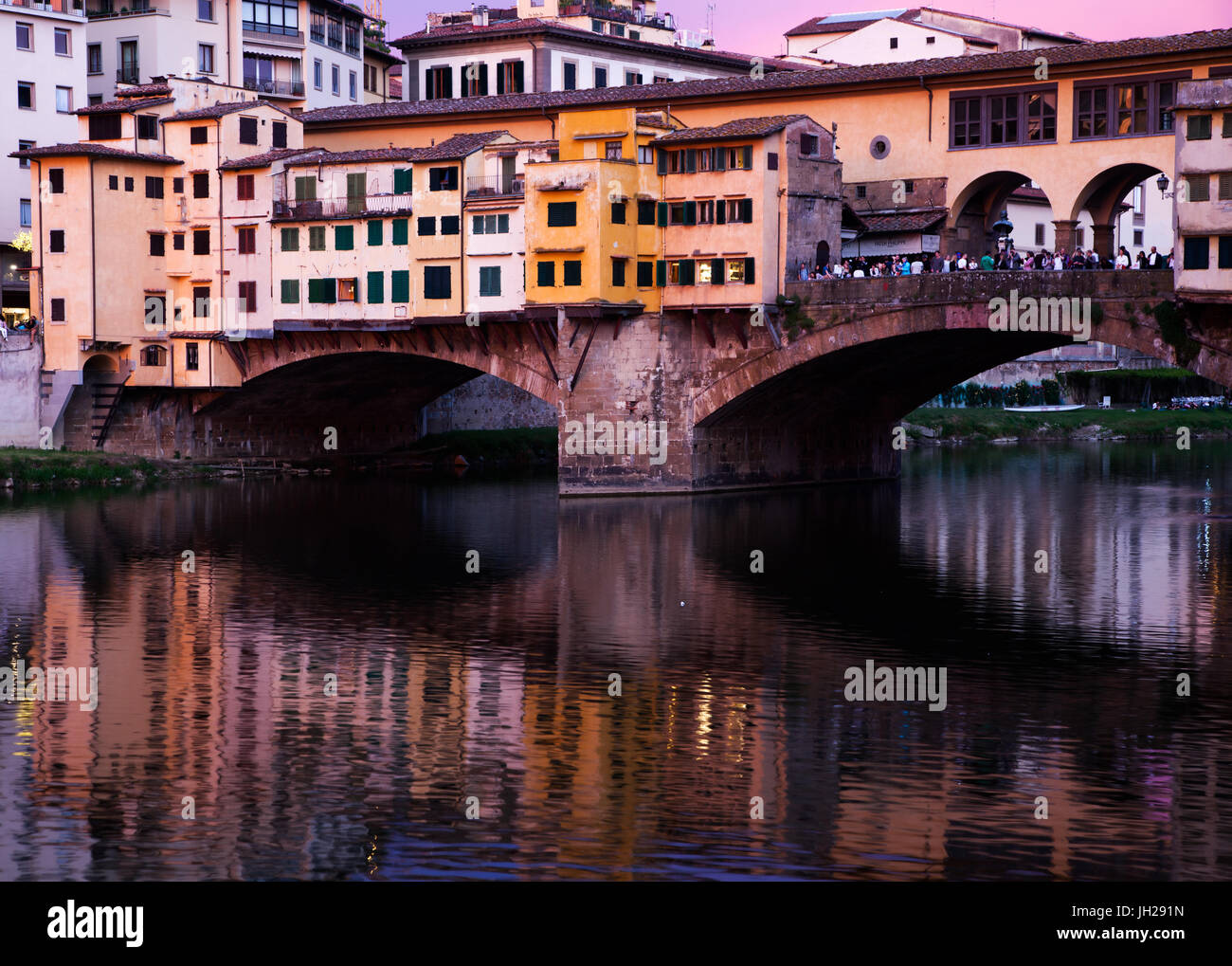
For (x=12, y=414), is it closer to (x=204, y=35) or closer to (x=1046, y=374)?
(x=204, y=35)

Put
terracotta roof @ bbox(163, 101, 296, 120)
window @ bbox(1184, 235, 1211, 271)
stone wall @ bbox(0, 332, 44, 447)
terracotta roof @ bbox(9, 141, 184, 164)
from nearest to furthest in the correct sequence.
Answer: window @ bbox(1184, 235, 1211, 271) < terracotta roof @ bbox(9, 141, 184, 164) < stone wall @ bbox(0, 332, 44, 447) < terracotta roof @ bbox(163, 101, 296, 120)

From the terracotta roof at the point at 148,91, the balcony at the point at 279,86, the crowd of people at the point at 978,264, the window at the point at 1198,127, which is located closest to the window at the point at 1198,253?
the crowd of people at the point at 978,264

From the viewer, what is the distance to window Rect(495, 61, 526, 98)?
274ft

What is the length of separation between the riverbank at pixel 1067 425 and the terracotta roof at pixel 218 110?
39.1m

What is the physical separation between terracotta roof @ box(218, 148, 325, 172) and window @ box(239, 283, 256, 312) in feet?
14.5

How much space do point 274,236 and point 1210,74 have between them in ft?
113

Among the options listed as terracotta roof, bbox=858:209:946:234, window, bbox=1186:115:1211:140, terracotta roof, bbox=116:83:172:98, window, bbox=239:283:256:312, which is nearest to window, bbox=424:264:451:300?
window, bbox=239:283:256:312

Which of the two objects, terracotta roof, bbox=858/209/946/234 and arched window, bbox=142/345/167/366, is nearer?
terracotta roof, bbox=858/209/946/234

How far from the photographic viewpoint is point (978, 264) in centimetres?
5831

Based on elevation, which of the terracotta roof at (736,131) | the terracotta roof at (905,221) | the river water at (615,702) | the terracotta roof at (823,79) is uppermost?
the terracotta roof at (823,79)

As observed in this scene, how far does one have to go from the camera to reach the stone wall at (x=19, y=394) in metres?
68.6

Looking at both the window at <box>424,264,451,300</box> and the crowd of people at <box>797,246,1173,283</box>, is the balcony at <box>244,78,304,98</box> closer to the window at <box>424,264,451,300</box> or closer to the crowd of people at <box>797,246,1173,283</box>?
the window at <box>424,264,451,300</box>

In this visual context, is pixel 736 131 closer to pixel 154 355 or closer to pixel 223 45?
pixel 154 355

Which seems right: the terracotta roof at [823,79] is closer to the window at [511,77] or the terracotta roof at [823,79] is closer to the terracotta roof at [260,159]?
the terracotta roof at [260,159]
